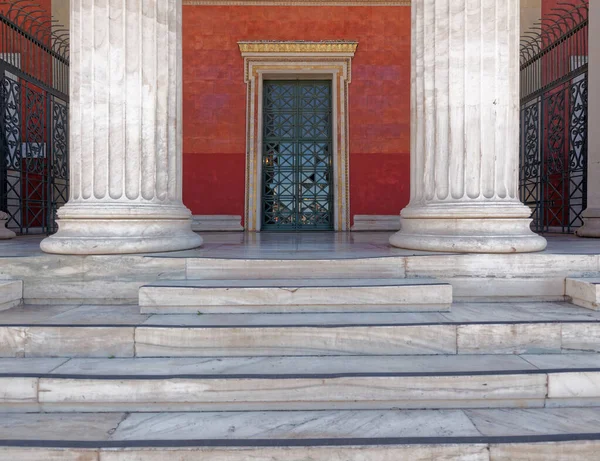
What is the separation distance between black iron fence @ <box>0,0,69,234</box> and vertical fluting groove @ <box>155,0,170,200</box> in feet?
11.9

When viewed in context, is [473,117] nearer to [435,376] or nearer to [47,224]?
[435,376]

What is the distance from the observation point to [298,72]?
31.2 feet

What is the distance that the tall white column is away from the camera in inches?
248

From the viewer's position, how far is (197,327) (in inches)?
103

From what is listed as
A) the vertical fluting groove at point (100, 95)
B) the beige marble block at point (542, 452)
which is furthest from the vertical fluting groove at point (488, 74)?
the vertical fluting groove at point (100, 95)

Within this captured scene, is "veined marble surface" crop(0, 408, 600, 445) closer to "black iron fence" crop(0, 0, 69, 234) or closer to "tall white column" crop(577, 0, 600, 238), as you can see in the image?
"tall white column" crop(577, 0, 600, 238)

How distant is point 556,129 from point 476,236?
5.12 metres

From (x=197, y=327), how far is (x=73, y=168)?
2179 mm

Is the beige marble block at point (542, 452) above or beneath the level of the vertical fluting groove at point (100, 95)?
beneath

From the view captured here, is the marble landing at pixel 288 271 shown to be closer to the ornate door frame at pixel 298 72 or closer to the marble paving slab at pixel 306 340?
the marble paving slab at pixel 306 340

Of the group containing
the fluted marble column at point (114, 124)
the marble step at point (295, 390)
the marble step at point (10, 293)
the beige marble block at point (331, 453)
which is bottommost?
the beige marble block at point (331, 453)

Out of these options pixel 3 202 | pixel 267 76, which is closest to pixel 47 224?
pixel 3 202

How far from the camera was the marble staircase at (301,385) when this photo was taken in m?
1.83

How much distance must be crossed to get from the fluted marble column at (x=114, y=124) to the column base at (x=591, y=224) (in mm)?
5399
